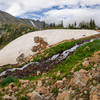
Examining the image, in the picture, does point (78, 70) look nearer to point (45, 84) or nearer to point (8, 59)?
point (45, 84)

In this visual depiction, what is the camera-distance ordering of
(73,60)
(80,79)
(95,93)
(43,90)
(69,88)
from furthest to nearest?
1. (73,60)
2. (43,90)
3. (80,79)
4. (69,88)
5. (95,93)

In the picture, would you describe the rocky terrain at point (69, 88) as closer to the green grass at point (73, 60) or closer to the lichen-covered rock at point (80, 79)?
the lichen-covered rock at point (80, 79)

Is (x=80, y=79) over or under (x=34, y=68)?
over

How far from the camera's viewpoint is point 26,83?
10344mm

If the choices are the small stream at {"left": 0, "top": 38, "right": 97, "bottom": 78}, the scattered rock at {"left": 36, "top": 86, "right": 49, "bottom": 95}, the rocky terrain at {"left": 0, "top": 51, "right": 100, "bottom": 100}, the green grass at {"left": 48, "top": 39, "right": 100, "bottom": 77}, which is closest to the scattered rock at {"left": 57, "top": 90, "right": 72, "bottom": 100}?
the rocky terrain at {"left": 0, "top": 51, "right": 100, "bottom": 100}

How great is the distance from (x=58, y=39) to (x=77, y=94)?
28918 mm

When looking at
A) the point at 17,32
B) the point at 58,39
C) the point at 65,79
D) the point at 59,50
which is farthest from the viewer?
the point at 17,32

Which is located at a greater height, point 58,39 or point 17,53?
point 58,39

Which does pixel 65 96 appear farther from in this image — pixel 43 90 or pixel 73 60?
pixel 73 60

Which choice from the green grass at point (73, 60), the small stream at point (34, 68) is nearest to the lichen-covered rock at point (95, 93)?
the green grass at point (73, 60)

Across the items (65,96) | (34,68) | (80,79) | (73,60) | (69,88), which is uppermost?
(80,79)

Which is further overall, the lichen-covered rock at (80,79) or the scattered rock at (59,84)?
the scattered rock at (59,84)

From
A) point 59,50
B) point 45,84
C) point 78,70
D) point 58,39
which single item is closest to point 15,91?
point 45,84

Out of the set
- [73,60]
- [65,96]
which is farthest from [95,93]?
[73,60]
